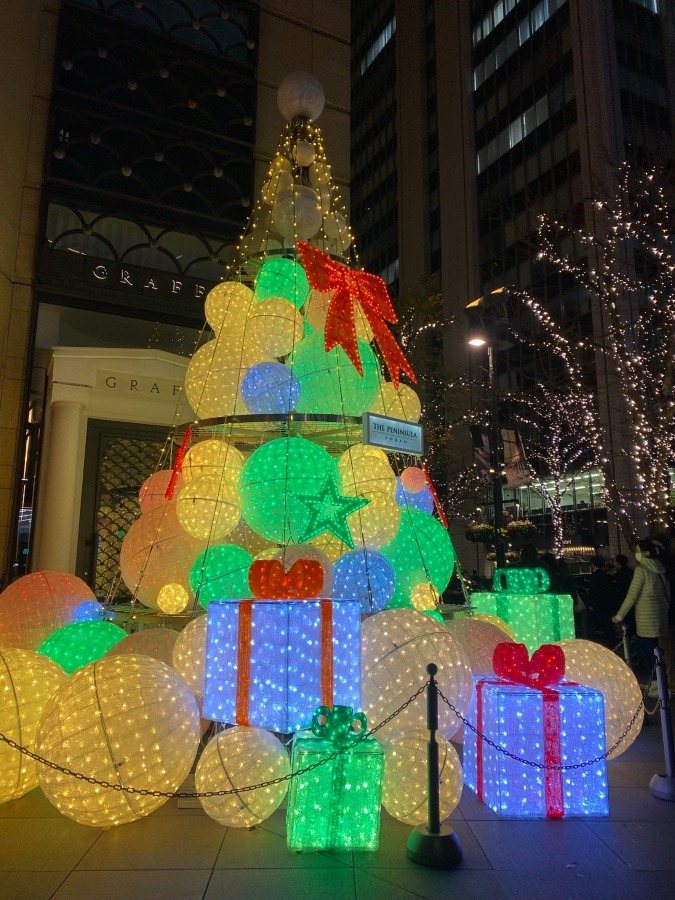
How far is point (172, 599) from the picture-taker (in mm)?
5875

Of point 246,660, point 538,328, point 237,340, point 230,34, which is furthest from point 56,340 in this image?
point 538,328

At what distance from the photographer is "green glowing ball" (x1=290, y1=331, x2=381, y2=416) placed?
6.40 meters

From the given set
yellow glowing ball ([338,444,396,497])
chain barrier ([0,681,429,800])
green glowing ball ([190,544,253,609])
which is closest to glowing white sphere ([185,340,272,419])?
yellow glowing ball ([338,444,396,497])

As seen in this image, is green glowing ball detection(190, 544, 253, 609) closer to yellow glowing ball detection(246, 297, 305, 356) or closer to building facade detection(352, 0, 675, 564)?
yellow glowing ball detection(246, 297, 305, 356)

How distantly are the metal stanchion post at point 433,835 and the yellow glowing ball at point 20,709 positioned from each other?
8.26 ft

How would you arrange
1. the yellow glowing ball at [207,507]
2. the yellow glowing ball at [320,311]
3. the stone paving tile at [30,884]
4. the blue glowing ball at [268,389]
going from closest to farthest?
the stone paving tile at [30,884]
the yellow glowing ball at [207,507]
the blue glowing ball at [268,389]
the yellow glowing ball at [320,311]

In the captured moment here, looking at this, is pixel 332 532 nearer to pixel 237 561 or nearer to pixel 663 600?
pixel 237 561

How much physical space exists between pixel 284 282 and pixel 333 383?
1311mm

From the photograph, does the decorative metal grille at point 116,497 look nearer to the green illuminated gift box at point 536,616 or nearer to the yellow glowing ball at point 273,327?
the yellow glowing ball at point 273,327

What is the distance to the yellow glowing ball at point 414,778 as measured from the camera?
3.95 meters

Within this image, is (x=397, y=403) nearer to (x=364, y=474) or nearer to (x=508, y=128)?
(x=364, y=474)

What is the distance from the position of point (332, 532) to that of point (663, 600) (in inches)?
197

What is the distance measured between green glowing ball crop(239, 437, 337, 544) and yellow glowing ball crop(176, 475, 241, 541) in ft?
0.69

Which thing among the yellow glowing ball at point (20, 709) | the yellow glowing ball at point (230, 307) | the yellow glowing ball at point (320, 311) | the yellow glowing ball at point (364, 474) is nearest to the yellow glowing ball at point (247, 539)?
the yellow glowing ball at point (364, 474)
